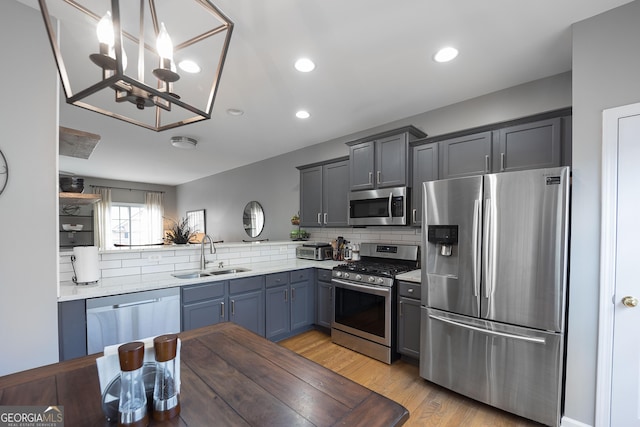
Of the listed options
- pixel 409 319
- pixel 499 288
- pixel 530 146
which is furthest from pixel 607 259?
pixel 409 319

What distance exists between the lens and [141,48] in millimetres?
933

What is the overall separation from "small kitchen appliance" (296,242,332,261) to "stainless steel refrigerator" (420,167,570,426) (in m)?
1.79

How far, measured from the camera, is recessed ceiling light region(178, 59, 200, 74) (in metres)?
2.20

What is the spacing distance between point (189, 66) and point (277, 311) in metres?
2.61

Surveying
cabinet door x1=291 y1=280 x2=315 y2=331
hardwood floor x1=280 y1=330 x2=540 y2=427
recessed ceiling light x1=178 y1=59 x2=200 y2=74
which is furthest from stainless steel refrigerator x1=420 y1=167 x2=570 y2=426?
recessed ceiling light x1=178 y1=59 x2=200 y2=74

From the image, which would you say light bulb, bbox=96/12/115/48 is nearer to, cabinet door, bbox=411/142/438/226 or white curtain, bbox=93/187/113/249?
cabinet door, bbox=411/142/438/226

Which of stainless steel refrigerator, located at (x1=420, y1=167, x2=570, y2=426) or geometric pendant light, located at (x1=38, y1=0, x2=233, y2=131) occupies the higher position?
geometric pendant light, located at (x1=38, y1=0, x2=233, y2=131)

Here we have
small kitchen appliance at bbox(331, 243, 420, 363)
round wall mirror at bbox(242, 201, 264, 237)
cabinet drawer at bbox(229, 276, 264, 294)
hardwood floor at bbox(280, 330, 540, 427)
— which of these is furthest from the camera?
round wall mirror at bbox(242, 201, 264, 237)

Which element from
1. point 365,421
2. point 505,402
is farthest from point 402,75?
point 505,402

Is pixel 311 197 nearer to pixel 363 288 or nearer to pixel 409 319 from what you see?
pixel 363 288

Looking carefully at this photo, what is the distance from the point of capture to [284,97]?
289 centimetres

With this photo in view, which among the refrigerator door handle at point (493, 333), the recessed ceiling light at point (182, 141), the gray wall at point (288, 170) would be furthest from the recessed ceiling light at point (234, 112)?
the refrigerator door handle at point (493, 333)

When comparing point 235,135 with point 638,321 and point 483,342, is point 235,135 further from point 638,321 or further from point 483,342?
point 638,321

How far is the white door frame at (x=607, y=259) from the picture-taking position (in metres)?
1.68
